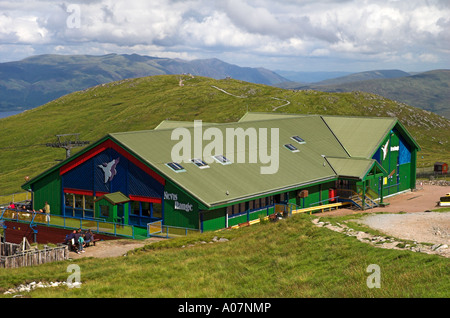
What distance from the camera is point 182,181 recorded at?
43000 mm

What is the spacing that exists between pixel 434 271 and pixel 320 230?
1058 centimetres

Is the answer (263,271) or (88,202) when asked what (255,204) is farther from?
(263,271)

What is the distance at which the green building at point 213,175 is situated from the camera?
143 ft

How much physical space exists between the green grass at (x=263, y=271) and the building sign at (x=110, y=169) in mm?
13020

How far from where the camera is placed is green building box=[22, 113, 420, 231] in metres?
43.7

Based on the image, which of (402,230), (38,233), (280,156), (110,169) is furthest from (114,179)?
(402,230)

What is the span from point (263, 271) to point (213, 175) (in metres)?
19.9

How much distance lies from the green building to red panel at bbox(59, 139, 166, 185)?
0.27 ft

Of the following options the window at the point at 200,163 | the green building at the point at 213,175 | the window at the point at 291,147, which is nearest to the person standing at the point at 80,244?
the green building at the point at 213,175

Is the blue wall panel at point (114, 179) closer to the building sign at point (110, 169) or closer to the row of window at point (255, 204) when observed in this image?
the building sign at point (110, 169)

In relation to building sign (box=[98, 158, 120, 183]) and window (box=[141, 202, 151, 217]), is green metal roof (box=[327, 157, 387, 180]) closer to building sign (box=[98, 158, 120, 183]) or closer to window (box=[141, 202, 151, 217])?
window (box=[141, 202, 151, 217])

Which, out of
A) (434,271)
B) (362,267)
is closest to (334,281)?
(362,267)
